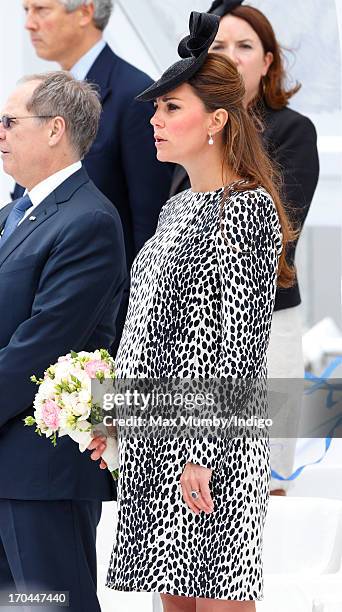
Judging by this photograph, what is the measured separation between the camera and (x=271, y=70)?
14.0 ft

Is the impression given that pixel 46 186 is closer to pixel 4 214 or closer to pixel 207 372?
pixel 4 214

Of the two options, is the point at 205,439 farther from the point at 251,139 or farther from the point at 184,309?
the point at 251,139

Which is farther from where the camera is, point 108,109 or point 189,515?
point 108,109

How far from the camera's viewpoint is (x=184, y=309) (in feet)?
9.45

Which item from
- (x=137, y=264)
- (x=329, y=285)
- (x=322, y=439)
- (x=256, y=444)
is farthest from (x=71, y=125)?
(x=329, y=285)

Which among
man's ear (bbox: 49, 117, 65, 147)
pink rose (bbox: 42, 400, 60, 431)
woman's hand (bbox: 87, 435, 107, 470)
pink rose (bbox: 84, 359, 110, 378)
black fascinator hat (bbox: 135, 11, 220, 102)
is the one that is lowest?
woman's hand (bbox: 87, 435, 107, 470)

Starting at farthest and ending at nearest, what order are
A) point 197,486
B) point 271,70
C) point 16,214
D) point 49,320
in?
1. point 271,70
2. point 16,214
3. point 49,320
4. point 197,486

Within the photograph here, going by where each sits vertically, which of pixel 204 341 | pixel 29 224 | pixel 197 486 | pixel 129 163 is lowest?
pixel 197 486

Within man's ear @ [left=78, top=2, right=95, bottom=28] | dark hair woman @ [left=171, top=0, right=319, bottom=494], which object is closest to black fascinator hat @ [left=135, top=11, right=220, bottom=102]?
dark hair woman @ [left=171, top=0, right=319, bottom=494]

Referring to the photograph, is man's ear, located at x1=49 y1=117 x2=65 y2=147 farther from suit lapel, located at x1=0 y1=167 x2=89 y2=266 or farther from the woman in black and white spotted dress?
the woman in black and white spotted dress

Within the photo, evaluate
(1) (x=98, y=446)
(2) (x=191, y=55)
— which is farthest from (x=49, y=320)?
(2) (x=191, y=55)

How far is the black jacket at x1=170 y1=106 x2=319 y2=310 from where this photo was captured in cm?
416

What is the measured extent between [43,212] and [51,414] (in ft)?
2.05

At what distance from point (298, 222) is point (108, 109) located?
0.75m
